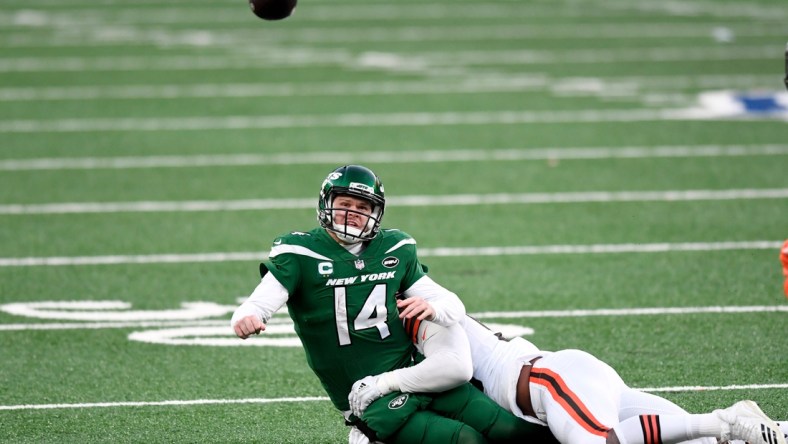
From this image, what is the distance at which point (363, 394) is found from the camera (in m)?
4.59

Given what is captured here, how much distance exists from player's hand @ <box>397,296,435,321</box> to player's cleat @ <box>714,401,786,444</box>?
1.03 m

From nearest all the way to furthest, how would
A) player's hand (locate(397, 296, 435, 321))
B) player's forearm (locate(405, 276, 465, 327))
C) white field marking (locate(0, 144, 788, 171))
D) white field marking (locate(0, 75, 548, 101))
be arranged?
player's hand (locate(397, 296, 435, 321)) < player's forearm (locate(405, 276, 465, 327)) < white field marking (locate(0, 144, 788, 171)) < white field marking (locate(0, 75, 548, 101))

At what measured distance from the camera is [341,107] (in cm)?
1380

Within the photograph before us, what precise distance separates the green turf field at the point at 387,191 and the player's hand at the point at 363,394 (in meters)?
0.60

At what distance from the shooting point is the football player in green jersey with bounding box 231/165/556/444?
15.0 ft

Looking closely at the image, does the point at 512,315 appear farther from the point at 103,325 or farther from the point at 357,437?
the point at 357,437

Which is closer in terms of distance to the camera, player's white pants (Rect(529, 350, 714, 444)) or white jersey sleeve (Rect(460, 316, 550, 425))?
player's white pants (Rect(529, 350, 714, 444))

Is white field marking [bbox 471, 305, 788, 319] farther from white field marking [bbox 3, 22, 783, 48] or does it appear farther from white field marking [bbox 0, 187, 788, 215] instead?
white field marking [bbox 3, 22, 783, 48]

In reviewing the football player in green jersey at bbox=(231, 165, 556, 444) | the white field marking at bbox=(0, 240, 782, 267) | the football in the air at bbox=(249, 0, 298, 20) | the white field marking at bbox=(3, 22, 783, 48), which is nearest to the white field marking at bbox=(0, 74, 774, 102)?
the white field marking at bbox=(3, 22, 783, 48)

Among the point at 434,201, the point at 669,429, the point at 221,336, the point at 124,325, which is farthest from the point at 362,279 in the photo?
the point at 434,201

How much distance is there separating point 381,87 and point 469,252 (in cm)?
664

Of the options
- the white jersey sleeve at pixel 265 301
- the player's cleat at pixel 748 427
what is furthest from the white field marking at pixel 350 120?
the player's cleat at pixel 748 427

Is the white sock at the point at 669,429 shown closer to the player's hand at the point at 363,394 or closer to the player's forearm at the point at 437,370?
the player's forearm at the point at 437,370

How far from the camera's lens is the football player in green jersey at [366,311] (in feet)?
15.0
